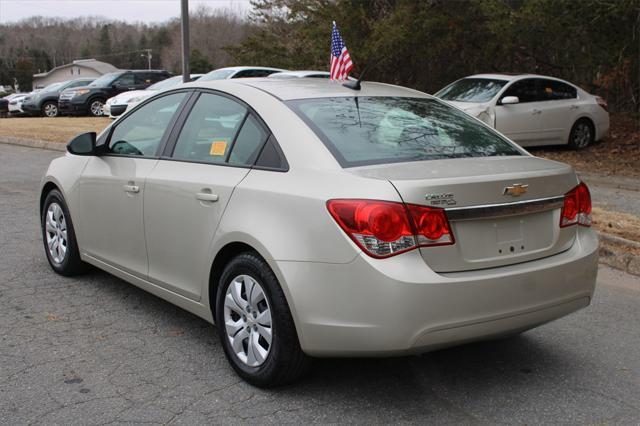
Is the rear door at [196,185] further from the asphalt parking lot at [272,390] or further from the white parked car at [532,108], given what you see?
the white parked car at [532,108]

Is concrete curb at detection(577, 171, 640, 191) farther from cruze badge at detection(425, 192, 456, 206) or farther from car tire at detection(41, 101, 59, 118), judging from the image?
car tire at detection(41, 101, 59, 118)

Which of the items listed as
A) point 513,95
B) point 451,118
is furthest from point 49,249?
point 513,95

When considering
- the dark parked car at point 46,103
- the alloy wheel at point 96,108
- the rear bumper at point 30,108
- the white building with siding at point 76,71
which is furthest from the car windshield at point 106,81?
the white building with siding at point 76,71

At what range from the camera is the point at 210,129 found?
437 cm

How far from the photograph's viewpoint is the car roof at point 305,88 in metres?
4.21

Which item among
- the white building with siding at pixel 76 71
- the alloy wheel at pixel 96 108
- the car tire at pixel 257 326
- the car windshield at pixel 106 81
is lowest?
the white building with siding at pixel 76 71

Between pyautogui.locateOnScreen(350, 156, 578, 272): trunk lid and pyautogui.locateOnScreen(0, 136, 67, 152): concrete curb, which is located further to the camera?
pyautogui.locateOnScreen(0, 136, 67, 152): concrete curb

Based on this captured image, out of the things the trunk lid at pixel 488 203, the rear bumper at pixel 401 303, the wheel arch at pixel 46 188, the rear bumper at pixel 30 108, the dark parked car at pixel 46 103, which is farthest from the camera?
the rear bumper at pixel 30 108

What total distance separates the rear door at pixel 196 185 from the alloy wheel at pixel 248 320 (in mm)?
282

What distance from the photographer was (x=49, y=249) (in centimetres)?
596

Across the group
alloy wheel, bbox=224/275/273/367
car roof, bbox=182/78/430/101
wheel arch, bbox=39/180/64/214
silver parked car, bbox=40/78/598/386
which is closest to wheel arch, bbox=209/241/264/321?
silver parked car, bbox=40/78/598/386

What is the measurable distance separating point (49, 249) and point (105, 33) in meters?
144

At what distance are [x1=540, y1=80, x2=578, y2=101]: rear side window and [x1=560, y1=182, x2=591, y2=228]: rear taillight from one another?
1103 cm

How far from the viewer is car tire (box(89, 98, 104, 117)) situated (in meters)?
26.4
